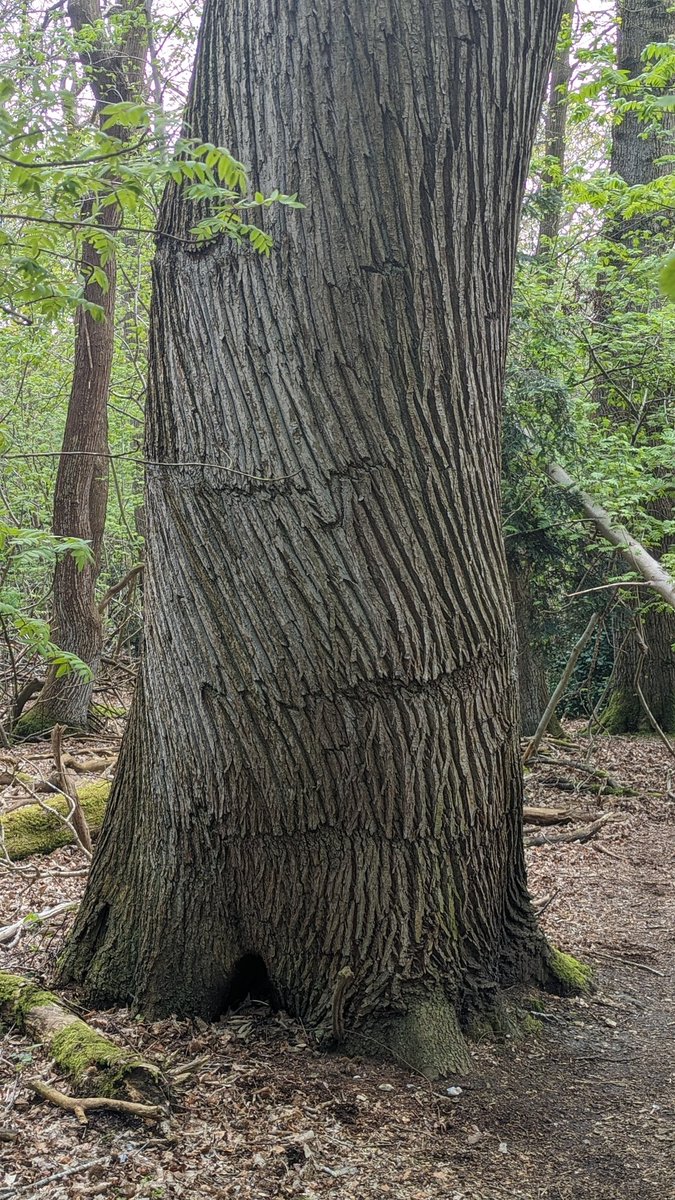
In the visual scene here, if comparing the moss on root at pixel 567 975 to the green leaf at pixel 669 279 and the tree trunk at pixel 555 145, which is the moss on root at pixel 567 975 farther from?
the tree trunk at pixel 555 145

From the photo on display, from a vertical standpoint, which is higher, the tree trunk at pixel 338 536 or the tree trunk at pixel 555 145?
the tree trunk at pixel 555 145

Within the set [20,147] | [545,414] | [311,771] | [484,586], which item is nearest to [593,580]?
[545,414]

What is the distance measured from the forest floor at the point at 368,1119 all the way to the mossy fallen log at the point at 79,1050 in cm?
6

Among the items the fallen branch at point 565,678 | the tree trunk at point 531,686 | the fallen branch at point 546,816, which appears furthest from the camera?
the tree trunk at point 531,686

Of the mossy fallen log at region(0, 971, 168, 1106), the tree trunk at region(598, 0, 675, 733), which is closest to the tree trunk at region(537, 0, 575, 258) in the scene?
the tree trunk at region(598, 0, 675, 733)

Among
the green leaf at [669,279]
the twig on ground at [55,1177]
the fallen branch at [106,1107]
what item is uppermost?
the green leaf at [669,279]

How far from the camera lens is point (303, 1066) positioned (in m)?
3.16

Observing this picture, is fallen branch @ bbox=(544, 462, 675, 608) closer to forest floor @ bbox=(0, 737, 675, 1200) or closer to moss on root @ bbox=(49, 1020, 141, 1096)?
forest floor @ bbox=(0, 737, 675, 1200)

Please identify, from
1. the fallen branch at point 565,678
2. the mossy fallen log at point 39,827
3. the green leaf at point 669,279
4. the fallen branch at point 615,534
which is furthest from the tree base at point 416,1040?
the fallen branch at point 615,534

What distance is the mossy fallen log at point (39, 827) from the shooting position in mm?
6074

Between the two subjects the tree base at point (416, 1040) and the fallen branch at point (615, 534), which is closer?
the tree base at point (416, 1040)

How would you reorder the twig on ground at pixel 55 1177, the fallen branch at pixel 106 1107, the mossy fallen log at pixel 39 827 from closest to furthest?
the twig on ground at pixel 55 1177 < the fallen branch at pixel 106 1107 < the mossy fallen log at pixel 39 827

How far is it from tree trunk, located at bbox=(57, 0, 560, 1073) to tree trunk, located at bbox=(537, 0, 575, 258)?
559cm

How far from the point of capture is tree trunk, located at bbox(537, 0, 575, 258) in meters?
9.05
